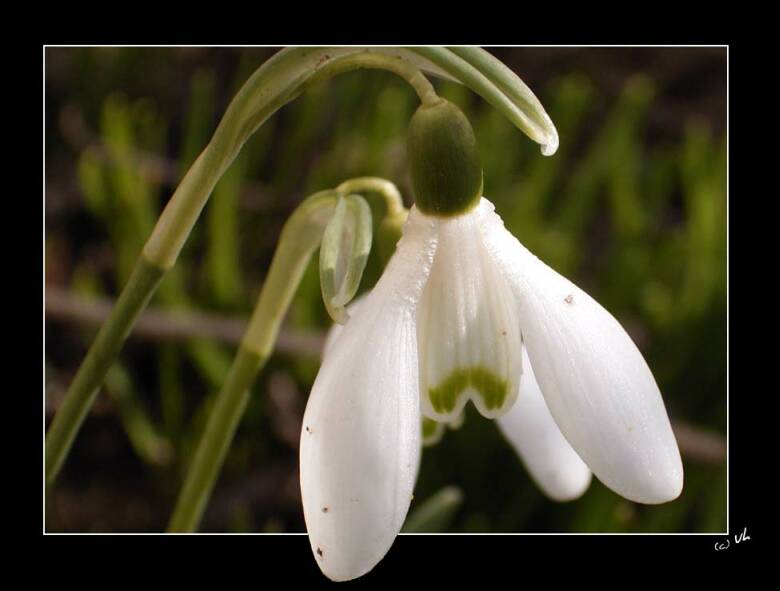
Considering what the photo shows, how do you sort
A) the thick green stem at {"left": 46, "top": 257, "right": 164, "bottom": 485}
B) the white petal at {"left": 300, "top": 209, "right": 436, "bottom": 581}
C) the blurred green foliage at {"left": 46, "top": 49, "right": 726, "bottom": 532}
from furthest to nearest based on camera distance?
the blurred green foliage at {"left": 46, "top": 49, "right": 726, "bottom": 532}, the thick green stem at {"left": 46, "top": 257, "right": 164, "bottom": 485}, the white petal at {"left": 300, "top": 209, "right": 436, "bottom": 581}

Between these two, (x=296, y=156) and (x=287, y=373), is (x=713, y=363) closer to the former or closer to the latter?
(x=287, y=373)

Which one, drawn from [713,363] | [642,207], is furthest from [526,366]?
[642,207]

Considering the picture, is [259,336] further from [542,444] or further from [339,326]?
[542,444]

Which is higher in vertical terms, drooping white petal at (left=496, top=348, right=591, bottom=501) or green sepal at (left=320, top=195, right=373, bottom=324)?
green sepal at (left=320, top=195, right=373, bottom=324)

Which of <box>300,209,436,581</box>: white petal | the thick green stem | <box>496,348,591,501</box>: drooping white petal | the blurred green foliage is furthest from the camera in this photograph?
the blurred green foliage

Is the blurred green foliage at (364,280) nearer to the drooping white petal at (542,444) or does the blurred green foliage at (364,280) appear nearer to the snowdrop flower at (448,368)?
the drooping white petal at (542,444)

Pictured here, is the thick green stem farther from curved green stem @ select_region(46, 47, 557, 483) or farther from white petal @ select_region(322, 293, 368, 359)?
white petal @ select_region(322, 293, 368, 359)

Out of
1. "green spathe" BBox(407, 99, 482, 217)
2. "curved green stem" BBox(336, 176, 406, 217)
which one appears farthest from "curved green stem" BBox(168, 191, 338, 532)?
"green spathe" BBox(407, 99, 482, 217)

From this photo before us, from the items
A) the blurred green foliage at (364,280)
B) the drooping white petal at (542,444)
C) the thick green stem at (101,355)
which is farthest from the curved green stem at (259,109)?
the blurred green foliage at (364,280)
